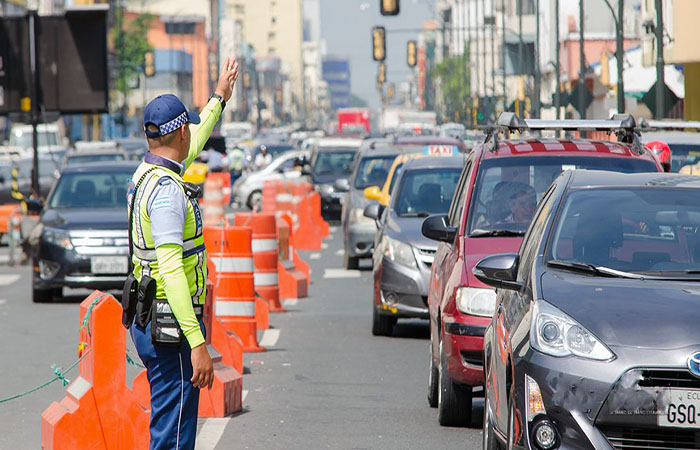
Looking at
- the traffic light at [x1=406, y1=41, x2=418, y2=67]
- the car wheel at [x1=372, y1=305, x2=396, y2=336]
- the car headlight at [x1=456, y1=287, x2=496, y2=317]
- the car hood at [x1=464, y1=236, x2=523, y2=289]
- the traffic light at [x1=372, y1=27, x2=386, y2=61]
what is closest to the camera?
the car headlight at [x1=456, y1=287, x2=496, y2=317]

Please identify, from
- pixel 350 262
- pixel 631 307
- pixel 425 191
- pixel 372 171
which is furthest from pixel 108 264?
pixel 631 307

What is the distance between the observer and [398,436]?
9125 millimetres

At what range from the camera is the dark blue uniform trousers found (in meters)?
6.19

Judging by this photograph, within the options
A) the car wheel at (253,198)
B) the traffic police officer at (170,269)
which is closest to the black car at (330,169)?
the car wheel at (253,198)

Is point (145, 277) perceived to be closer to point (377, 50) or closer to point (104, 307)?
point (104, 307)

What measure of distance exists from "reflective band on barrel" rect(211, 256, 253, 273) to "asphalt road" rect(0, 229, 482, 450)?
75 cm

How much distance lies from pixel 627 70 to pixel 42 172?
1674 centimetres

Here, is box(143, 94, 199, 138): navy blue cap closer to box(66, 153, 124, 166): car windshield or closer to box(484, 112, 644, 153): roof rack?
box(484, 112, 644, 153): roof rack

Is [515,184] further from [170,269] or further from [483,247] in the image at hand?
[170,269]

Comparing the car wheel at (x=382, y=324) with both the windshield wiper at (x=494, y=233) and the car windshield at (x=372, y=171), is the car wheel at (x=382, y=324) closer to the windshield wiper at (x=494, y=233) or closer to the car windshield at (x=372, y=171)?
the windshield wiper at (x=494, y=233)

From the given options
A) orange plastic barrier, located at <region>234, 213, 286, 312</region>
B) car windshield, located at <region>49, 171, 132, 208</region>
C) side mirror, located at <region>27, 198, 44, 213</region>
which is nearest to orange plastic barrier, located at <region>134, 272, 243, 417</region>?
orange plastic barrier, located at <region>234, 213, 286, 312</region>

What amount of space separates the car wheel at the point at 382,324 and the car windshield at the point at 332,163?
21.7m

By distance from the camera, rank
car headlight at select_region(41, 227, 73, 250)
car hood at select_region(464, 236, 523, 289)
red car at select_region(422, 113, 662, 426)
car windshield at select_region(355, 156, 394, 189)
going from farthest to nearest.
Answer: car windshield at select_region(355, 156, 394, 189) < car headlight at select_region(41, 227, 73, 250) < car hood at select_region(464, 236, 523, 289) < red car at select_region(422, 113, 662, 426)

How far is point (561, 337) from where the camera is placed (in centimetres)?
586
